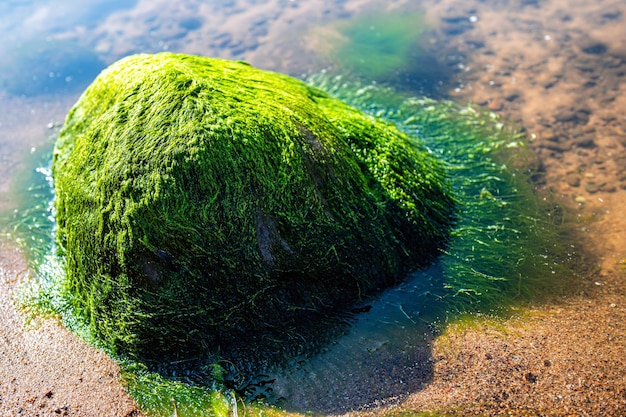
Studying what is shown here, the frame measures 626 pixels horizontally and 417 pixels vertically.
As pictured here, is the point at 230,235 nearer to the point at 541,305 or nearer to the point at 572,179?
the point at 541,305

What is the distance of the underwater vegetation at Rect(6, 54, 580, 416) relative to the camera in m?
3.76

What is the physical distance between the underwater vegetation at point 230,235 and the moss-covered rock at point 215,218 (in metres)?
0.01

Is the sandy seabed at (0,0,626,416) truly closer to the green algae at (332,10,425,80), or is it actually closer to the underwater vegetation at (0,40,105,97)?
the green algae at (332,10,425,80)

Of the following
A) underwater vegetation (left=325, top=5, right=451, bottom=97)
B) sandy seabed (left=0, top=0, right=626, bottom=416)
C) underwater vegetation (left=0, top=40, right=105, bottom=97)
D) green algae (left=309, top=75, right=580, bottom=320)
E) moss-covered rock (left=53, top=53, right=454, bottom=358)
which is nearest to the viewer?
sandy seabed (left=0, top=0, right=626, bottom=416)

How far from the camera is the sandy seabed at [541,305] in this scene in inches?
142

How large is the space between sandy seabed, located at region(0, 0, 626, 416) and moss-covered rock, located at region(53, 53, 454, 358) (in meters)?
0.49

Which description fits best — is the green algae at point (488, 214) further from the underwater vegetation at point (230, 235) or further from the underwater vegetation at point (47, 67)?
the underwater vegetation at point (47, 67)

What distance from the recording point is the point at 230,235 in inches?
150

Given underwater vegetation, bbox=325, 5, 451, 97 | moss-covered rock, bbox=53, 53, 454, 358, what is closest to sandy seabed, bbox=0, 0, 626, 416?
underwater vegetation, bbox=325, 5, 451, 97

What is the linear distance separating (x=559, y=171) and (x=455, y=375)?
309cm

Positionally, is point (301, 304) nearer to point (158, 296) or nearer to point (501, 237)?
point (158, 296)

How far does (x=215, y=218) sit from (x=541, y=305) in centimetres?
278

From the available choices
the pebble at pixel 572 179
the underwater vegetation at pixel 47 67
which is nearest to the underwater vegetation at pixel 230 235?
the pebble at pixel 572 179

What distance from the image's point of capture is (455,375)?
3.71 metres
